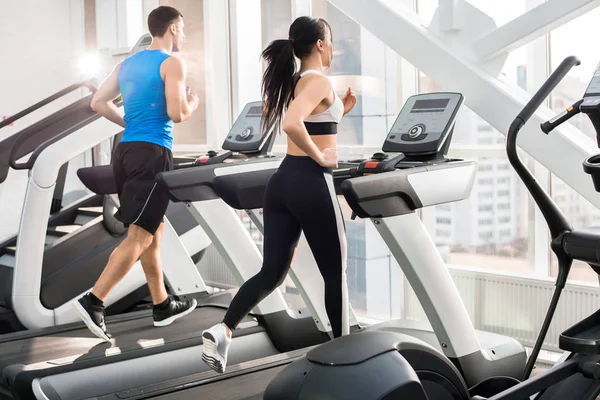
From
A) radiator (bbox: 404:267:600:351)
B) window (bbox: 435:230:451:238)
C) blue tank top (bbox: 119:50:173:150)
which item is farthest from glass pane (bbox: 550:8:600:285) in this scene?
blue tank top (bbox: 119:50:173:150)

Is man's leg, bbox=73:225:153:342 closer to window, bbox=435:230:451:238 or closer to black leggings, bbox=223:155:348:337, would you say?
black leggings, bbox=223:155:348:337

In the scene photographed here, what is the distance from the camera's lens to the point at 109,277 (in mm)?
3771

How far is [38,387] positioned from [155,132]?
133cm

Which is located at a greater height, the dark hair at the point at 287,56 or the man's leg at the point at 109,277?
the dark hair at the point at 287,56

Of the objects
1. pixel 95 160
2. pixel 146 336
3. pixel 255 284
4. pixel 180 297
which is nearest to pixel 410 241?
pixel 255 284

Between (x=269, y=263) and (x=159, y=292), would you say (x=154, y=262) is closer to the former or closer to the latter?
(x=159, y=292)

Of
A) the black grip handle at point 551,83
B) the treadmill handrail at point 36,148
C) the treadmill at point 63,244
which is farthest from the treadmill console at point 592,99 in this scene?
the treadmill handrail at point 36,148

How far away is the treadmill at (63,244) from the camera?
449 centimetres

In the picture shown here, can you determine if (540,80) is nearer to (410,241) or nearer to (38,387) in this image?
(410,241)

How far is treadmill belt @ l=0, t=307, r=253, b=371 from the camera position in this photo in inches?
144

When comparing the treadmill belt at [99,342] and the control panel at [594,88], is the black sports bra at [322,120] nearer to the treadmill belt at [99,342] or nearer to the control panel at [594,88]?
the control panel at [594,88]

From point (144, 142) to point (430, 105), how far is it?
1.43 metres

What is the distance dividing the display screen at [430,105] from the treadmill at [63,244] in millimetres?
1838

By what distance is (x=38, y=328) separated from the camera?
439cm
